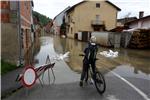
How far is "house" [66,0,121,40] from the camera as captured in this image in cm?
5734

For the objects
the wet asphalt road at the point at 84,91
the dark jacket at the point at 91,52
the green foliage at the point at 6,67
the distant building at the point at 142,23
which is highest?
the distant building at the point at 142,23

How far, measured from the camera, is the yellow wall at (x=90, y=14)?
5731cm

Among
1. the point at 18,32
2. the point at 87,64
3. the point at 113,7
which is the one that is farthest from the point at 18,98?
the point at 113,7

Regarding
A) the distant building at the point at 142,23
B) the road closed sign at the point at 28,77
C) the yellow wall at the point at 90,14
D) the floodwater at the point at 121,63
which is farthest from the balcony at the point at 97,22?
the road closed sign at the point at 28,77

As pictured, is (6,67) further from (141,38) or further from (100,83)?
(141,38)

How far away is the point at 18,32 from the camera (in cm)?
1463

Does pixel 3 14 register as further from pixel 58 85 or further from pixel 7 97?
pixel 7 97

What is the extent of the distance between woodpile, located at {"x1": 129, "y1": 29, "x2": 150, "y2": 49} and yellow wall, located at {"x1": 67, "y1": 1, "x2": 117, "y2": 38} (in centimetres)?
2913

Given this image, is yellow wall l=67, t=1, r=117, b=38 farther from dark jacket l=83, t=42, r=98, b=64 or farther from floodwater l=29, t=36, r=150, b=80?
dark jacket l=83, t=42, r=98, b=64

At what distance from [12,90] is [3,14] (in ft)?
22.1

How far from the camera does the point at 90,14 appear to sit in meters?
57.9

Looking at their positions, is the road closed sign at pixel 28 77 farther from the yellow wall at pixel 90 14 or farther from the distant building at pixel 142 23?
the yellow wall at pixel 90 14

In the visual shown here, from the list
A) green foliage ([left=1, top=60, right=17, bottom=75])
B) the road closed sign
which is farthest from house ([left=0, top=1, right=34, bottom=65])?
the road closed sign

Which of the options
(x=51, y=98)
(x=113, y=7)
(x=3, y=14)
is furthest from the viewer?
(x=113, y=7)
